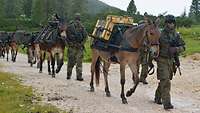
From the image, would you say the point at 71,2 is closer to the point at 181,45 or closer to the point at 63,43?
the point at 63,43

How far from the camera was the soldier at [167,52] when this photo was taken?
50.6 feet

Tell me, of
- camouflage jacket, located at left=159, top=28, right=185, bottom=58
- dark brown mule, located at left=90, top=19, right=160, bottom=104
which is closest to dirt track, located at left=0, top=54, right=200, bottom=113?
dark brown mule, located at left=90, top=19, right=160, bottom=104

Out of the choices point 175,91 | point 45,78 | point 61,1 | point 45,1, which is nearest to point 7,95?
point 45,78

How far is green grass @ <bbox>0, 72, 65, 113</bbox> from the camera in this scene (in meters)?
13.2

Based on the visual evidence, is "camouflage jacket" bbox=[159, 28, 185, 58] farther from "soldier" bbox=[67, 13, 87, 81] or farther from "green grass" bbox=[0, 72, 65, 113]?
"soldier" bbox=[67, 13, 87, 81]

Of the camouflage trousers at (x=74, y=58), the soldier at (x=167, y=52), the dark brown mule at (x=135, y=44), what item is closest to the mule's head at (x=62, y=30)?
the camouflage trousers at (x=74, y=58)

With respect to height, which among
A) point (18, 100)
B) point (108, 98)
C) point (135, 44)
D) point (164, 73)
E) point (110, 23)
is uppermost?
point (110, 23)

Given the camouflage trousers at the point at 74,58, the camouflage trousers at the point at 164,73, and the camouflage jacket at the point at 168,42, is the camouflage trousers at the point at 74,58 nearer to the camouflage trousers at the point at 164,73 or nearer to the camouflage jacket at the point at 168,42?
the camouflage trousers at the point at 164,73

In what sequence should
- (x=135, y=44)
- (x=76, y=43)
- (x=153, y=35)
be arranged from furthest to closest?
1. (x=76, y=43)
2. (x=135, y=44)
3. (x=153, y=35)

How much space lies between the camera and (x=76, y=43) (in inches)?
874

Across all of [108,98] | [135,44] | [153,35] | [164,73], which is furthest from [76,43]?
[153,35]

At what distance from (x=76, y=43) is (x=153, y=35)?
765 cm

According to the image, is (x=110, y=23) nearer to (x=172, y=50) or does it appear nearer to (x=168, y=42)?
(x=168, y=42)

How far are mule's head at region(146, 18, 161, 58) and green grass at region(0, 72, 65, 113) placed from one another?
3296 mm
